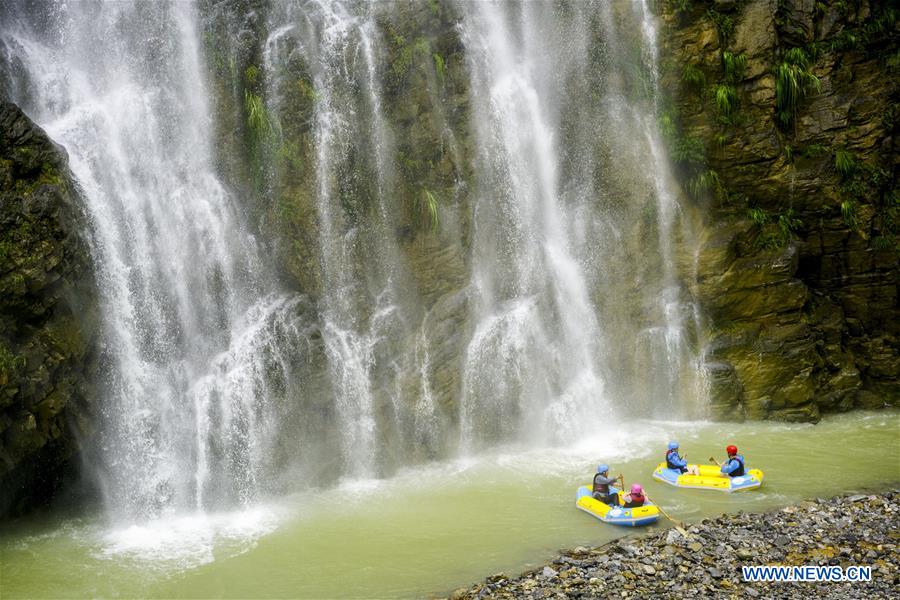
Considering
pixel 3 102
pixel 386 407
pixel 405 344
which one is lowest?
pixel 386 407

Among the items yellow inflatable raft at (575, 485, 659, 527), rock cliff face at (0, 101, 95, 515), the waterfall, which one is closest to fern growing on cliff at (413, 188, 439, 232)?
the waterfall

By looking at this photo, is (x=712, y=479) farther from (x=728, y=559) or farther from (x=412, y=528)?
(x=412, y=528)

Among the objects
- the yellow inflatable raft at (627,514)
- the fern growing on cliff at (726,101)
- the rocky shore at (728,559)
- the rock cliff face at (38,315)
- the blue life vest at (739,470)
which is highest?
the fern growing on cliff at (726,101)

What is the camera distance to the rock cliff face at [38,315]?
13219mm

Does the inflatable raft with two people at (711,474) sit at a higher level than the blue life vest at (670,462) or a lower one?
lower

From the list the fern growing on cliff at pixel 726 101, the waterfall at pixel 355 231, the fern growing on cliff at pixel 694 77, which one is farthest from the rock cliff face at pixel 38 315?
the fern growing on cliff at pixel 726 101

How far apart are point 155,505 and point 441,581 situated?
6.78 meters

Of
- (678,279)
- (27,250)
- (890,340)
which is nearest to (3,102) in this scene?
(27,250)

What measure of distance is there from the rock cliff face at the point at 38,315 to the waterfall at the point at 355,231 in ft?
2.28

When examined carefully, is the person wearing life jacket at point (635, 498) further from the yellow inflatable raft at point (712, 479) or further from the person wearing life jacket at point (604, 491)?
the yellow inflatable raft at point (712, 479)

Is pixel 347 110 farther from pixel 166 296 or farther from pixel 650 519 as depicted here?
pixel 650 519

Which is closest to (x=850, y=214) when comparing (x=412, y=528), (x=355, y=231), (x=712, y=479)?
(x=712, y=479)

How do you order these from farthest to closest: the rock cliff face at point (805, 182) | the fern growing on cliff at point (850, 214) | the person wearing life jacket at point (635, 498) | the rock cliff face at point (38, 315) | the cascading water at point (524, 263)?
the fern growing on cliff at point (850, 214) < the rock cliff face at point (805, 182) < the cascading water at point (524, 263) < the rock cliff face at point (38, 315) < the person wearing life jacket at point (635, 498)

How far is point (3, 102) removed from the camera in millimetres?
13828
